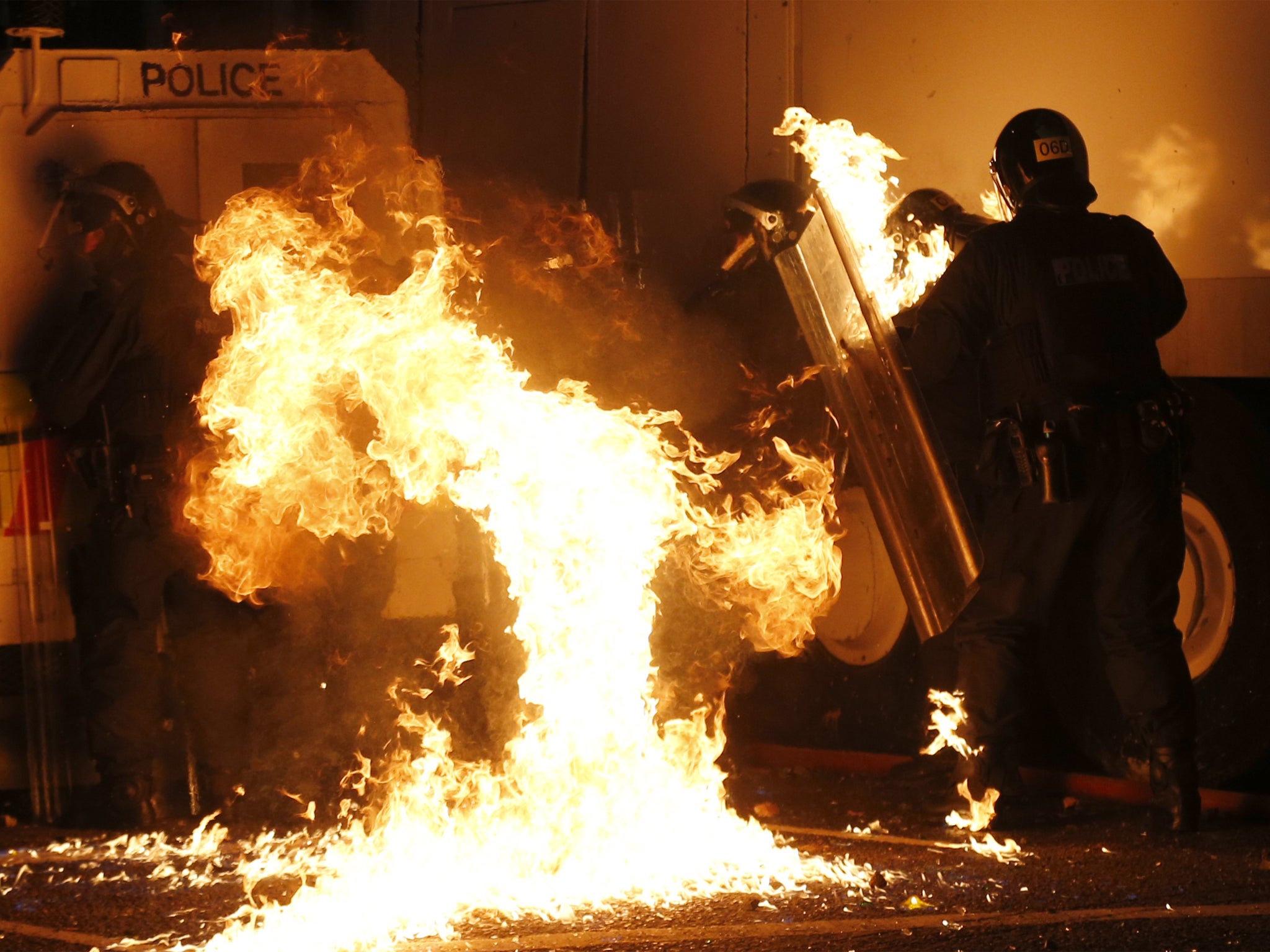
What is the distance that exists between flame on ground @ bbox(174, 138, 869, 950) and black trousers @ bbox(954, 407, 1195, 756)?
2.48ft

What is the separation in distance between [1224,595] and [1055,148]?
1.69 metres

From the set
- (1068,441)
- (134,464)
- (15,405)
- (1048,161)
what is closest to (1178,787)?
(1068,441)

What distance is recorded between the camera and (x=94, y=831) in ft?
18.1

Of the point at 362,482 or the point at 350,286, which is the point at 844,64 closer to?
the point at 350,286

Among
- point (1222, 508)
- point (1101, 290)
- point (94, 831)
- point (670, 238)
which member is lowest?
point (94, 831)

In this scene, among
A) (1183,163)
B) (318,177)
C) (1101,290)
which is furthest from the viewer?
(318,177)

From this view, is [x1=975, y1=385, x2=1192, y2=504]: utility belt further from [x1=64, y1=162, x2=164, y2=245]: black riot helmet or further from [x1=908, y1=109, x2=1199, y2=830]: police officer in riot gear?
[x1=64, y1=162, x2=164, y2=245]: black riot helmet

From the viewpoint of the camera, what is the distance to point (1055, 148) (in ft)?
16.9

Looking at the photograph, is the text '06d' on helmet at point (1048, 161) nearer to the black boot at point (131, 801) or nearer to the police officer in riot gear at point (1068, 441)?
the police officer in riot gear at point (1068, 441)

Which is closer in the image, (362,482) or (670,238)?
(362,482)

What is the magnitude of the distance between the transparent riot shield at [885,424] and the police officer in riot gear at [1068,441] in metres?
0.14

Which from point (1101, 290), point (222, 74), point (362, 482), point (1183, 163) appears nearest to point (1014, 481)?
point (1101, 290)

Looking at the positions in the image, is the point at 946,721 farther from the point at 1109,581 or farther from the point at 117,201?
the point at 117,201

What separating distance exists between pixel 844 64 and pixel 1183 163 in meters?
1.33
